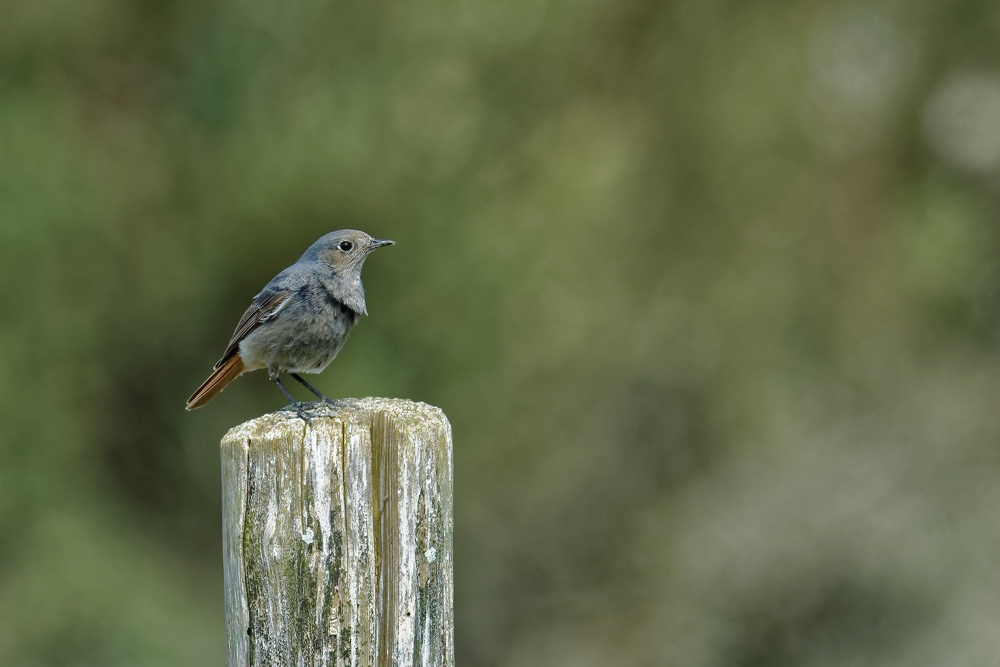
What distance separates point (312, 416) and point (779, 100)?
24.8 ft

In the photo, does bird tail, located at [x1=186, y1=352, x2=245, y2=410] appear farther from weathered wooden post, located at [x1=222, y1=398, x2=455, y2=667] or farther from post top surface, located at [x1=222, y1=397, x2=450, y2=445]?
weathered wooden post, located at [x1=222, y1=398, x2=455, y2=667]

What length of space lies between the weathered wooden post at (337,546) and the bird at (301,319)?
167 centimetres

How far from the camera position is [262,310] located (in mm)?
4082

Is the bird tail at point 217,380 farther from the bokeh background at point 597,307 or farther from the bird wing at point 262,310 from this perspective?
the bokeh background at point 597,307

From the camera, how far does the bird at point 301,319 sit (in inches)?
158

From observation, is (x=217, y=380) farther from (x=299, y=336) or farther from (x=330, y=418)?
(x=330, y=418)

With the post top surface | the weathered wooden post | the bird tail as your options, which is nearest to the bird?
the bird tail

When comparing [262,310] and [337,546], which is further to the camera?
[262,310]

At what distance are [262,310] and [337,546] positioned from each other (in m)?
2.02

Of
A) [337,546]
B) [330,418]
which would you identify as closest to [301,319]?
[330,418]

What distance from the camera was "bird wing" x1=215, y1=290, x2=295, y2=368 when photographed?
4055 millimetres

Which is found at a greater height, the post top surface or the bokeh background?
the bokeh background

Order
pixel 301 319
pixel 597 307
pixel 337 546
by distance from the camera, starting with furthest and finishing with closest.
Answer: pixel 597 307 → pixel 301 319 → pixel 337 546

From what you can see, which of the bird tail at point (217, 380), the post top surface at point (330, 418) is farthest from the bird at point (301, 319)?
the post top surface at point (330, 418)
